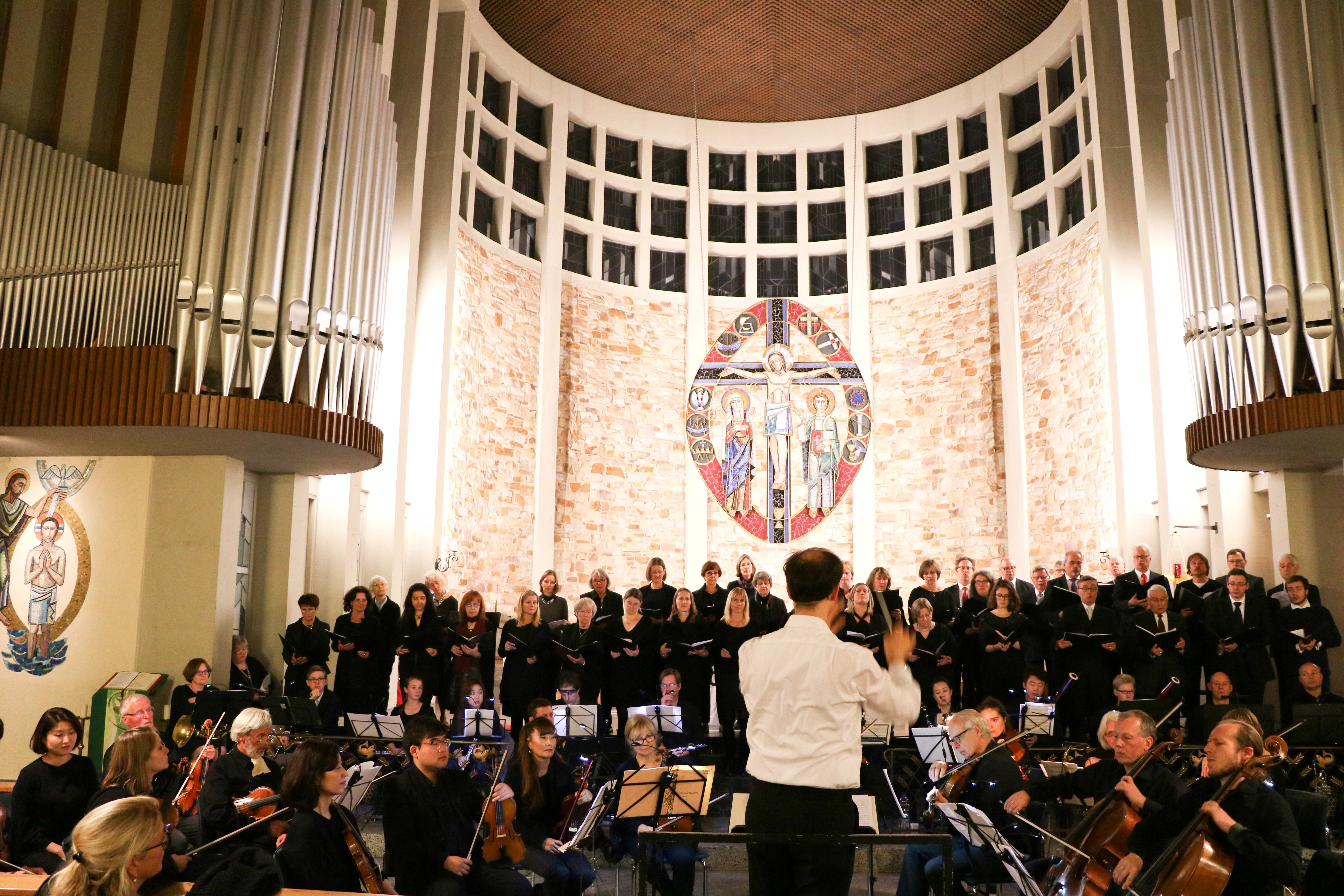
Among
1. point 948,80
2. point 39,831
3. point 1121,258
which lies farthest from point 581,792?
point 948,80

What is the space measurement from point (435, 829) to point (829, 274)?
11.5m

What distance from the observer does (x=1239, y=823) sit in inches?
147

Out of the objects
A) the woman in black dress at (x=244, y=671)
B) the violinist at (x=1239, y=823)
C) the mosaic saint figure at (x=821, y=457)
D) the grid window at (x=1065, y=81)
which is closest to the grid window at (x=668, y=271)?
the mosaic saint figure at (x=821, y=457)

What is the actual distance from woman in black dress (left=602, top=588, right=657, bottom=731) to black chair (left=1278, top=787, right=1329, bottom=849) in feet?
14.7

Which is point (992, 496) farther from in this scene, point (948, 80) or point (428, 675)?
point (428, 675)

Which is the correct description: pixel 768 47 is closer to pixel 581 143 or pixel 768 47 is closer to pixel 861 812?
pixel 581 143

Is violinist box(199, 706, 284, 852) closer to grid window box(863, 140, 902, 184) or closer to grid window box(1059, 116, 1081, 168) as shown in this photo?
grid window box(1059, 116, 1081, 168)

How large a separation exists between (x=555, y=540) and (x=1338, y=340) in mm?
8830

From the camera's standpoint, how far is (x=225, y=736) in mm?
7641

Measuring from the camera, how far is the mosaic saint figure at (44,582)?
8.66m

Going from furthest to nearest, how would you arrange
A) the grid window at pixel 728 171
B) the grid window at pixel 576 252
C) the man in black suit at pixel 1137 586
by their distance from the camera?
the grid window at pixel 728 171
the grid window at pixel 576 252
the man in black suit at pixel 1137 586

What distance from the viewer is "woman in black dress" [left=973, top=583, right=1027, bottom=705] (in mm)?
7848

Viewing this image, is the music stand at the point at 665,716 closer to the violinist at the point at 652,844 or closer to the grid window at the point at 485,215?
Result: the violinist at the point at 652,844

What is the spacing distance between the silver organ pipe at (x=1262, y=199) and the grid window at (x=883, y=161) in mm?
6605
